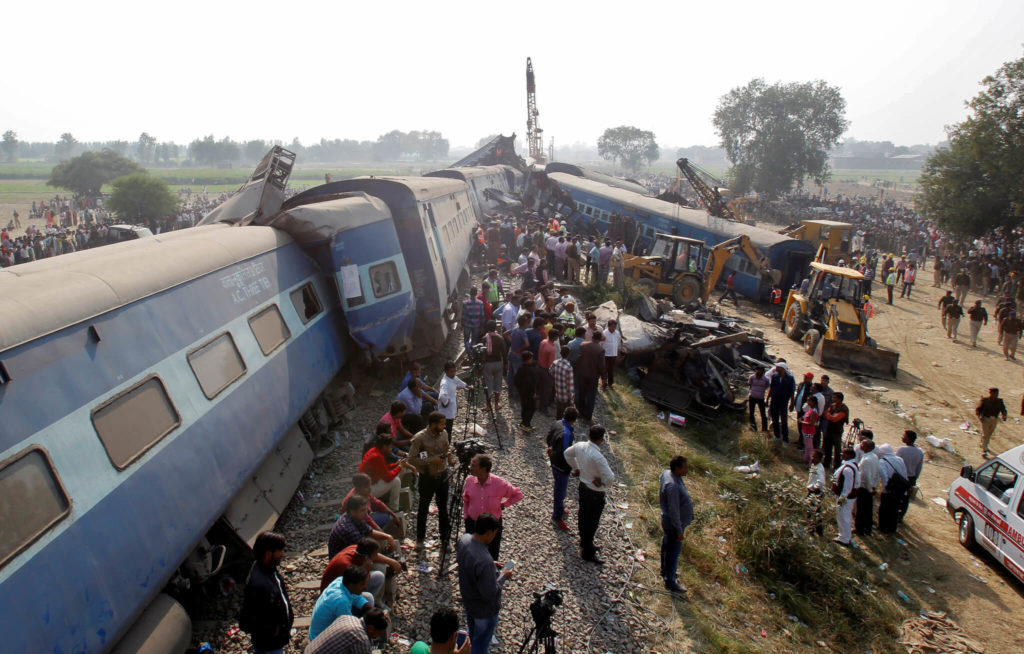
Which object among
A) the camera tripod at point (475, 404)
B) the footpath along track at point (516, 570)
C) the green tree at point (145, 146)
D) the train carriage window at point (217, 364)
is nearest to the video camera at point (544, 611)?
the footpath along track at point (516, 570)

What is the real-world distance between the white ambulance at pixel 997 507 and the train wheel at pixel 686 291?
11.3m

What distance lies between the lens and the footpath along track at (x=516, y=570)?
5.74m

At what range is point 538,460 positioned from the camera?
29.7 feet

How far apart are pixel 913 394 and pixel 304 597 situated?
1569cm

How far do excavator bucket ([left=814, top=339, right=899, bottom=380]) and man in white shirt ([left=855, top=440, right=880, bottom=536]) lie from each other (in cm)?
817

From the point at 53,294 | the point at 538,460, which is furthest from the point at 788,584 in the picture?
the point at 53,294

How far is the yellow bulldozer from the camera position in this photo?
52.6ft

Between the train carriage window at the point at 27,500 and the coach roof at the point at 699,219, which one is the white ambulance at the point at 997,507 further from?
the coach roof at the point at 699,219

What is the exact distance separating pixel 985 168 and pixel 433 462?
3027 centimetres

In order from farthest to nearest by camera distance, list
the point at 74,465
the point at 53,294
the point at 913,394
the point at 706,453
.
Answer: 1. the point at 913,394
2. the point at 706,453
3. the point at 53,294
4. the point at 74,465

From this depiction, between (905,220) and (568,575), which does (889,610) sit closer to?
(568,575)

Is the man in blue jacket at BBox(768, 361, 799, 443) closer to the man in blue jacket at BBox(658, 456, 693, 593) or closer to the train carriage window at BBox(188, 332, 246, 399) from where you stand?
the man in blue jacket at BBox(658, 456, 693, 593)

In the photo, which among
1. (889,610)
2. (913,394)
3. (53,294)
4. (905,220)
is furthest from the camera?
(905,220)

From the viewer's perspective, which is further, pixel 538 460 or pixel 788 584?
pixel 538 460
